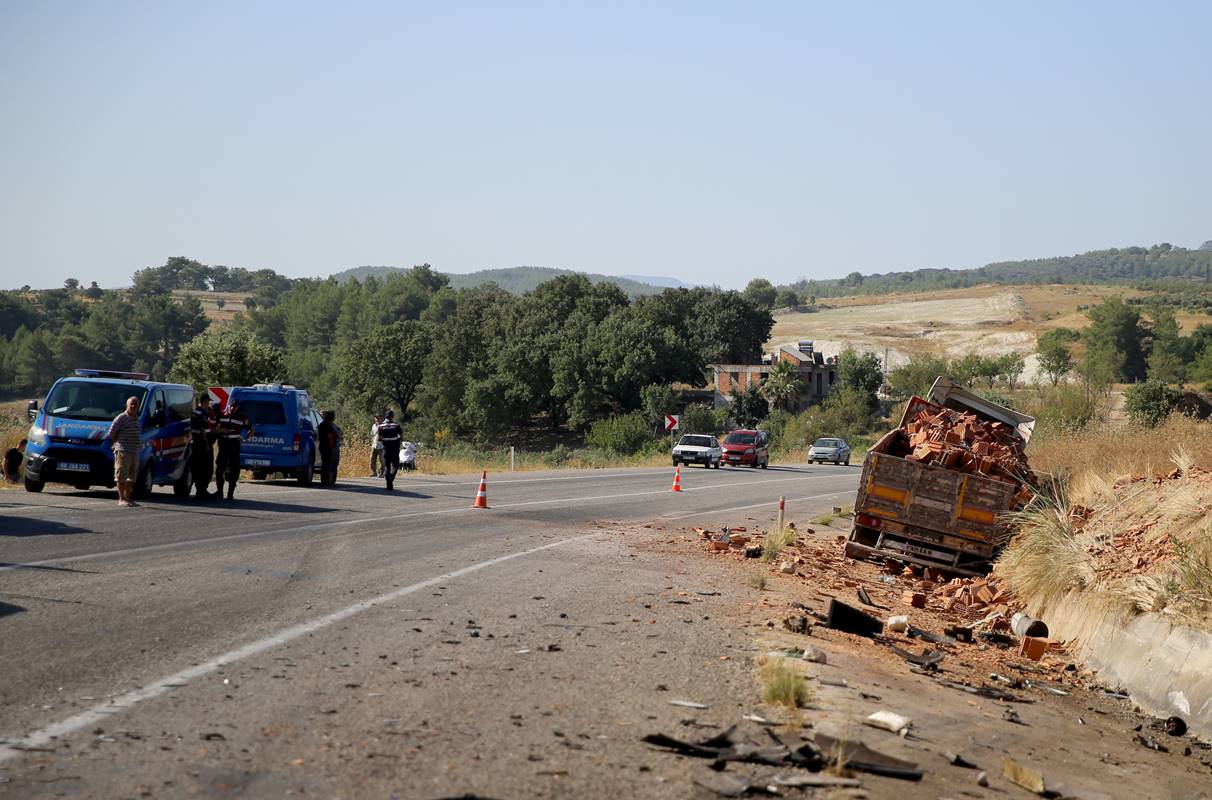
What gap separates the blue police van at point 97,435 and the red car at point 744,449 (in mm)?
36746

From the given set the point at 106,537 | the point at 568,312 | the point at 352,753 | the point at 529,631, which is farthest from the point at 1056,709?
the point at 568,312

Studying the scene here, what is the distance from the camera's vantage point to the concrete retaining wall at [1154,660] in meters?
9.77

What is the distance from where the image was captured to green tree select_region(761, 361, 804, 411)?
370 feet

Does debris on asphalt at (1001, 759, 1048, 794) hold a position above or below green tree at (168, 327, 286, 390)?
below

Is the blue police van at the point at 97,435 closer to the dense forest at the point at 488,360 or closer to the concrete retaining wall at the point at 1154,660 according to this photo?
the concrete retaining wall at the point at 1154,660

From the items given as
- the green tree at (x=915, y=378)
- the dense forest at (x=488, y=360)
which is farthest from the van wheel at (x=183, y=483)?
the green tree at (x=915, y=378)

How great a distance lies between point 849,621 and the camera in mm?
11836

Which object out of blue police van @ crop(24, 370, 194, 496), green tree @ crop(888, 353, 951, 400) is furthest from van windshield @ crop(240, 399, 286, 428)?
green tree @ crop(888, 353, 951, 400)

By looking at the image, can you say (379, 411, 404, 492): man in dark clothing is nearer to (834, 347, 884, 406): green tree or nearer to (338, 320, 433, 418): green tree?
(338, 320, 433, 418): green tree

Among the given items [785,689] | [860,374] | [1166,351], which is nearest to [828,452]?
[860,374]

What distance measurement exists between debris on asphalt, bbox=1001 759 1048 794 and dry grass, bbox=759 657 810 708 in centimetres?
128

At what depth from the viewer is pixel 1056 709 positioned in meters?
9.76

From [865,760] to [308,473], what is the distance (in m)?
21.9

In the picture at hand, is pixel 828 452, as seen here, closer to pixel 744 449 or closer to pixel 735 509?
pixel 744 449
